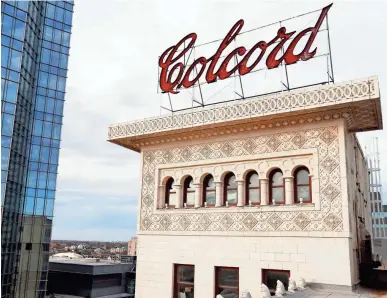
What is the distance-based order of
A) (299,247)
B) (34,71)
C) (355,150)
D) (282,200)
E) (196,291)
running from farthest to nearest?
(34,71)
(355,150)
(196,291)
(282,200)
(299,247)

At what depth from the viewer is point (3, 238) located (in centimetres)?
4256

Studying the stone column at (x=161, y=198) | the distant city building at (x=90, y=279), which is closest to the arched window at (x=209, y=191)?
the stone column at (x=161, y=198)

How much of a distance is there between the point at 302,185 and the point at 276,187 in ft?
2.87

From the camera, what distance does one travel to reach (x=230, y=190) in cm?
1369

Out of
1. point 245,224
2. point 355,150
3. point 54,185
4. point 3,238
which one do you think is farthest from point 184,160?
point 54,185

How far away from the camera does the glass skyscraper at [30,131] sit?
144ft

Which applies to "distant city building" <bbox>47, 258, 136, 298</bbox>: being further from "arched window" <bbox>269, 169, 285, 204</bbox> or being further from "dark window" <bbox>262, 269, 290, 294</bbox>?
"arched window" <bbox>269, 169, 285, 204</bbox>

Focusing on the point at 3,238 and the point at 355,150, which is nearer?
the point at 355,150

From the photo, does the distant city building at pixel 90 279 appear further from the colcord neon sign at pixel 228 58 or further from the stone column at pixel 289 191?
the stone column at pixel 289 191

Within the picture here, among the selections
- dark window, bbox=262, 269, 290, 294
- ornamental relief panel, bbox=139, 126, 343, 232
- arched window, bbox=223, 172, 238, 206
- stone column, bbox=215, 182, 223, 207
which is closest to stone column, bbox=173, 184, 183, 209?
ornamental relief panel, bbox=139, 126, 343, 232

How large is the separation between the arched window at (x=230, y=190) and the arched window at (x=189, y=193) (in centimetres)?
137

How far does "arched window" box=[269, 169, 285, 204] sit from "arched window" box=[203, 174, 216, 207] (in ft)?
7.19

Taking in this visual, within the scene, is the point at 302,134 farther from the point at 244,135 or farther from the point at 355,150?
the point at 355,150

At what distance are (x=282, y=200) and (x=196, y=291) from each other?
173 inches
